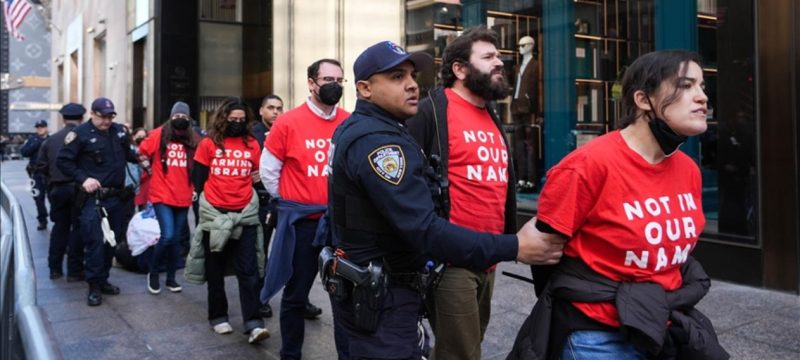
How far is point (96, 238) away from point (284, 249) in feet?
10.8

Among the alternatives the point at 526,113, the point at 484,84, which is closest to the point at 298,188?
the point at 484,84

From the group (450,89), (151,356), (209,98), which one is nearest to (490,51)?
(450,89)

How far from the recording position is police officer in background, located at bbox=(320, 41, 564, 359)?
2.29 metres

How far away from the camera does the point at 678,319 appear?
2.20 metres

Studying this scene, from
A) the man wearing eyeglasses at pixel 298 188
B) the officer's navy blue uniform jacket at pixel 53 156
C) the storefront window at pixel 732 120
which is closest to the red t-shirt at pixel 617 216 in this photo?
the man wearing eyeglasses at pixel 298 188

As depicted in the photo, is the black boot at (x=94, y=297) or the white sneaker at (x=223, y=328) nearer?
the white sneaker at (x=223, y=328)

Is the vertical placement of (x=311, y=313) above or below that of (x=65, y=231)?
below

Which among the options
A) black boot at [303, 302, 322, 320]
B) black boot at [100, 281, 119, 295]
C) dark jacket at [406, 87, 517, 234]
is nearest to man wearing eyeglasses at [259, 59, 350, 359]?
dark jacket at [406, 87, 517, 234]

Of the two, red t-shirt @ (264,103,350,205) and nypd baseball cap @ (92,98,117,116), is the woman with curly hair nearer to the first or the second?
red t-shirt @ (264,103,350,205)

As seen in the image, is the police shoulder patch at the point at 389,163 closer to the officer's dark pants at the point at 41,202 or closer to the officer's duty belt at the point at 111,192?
the officer's duty belt at the point at 111,192

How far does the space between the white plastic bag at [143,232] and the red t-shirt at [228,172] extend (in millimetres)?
2083

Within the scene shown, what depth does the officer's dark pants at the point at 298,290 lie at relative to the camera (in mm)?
4332

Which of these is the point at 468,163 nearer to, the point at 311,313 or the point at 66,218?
the point at 311,313

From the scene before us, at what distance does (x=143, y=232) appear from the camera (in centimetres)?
738
